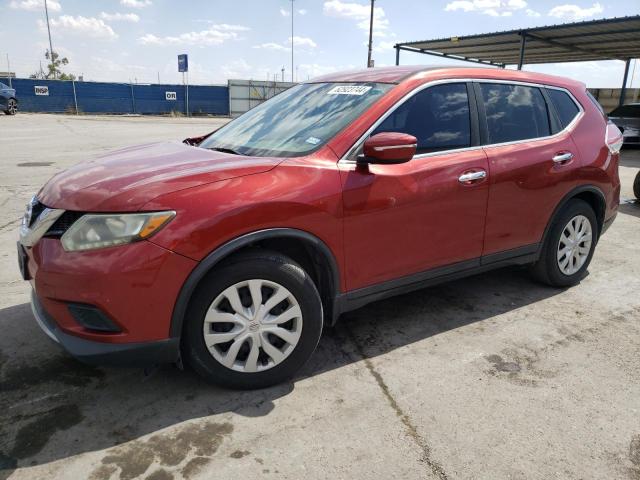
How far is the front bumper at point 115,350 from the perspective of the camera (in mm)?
2307

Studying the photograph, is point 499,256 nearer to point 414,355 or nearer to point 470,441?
point 414,355

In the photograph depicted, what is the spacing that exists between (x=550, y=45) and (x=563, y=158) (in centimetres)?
1907

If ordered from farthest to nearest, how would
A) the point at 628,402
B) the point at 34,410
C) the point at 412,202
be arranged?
1. the point at 412,202
2. the point at 628,402
3. the point at 34,410

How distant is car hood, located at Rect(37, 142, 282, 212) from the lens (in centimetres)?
233

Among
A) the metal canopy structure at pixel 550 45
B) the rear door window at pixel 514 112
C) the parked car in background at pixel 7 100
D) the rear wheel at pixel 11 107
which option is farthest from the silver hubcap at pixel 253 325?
the rear wheel at pixel 11 107

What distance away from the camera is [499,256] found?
361 centimetres

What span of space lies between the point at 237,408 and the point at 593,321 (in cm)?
261

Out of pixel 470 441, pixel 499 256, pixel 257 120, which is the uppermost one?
pixel 257 120

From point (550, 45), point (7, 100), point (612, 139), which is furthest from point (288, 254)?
point (7, 100)

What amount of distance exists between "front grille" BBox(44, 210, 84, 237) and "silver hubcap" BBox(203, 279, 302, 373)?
756 mm

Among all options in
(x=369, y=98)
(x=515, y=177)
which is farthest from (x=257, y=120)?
(x=515, y=177)

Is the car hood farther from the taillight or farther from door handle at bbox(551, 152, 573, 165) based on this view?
the taillight

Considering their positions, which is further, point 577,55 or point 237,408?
point 577,55

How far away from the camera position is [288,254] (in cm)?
281
